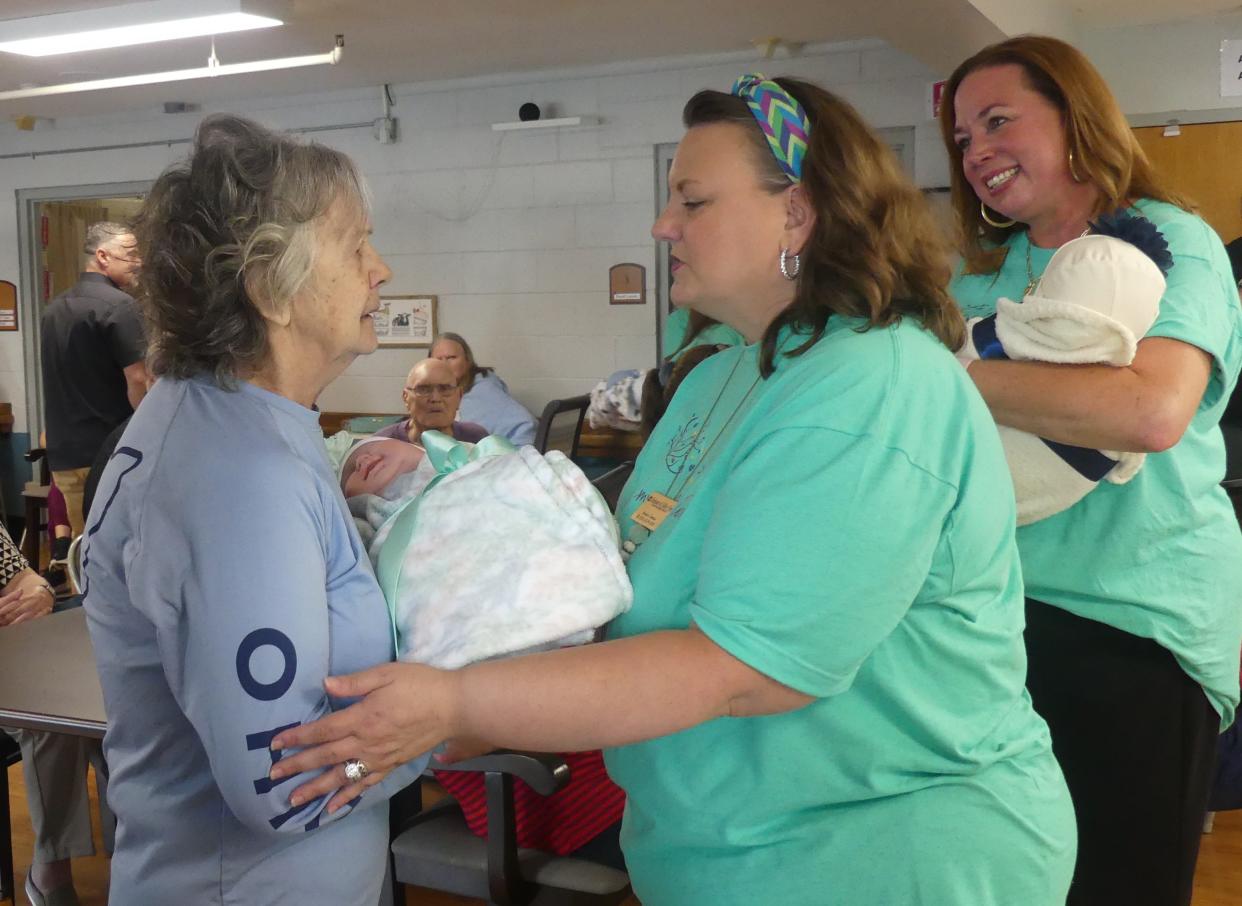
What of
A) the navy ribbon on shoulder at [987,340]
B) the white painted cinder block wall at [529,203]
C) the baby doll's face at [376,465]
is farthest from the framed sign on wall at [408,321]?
the navy ribbon on shoulder at [987,340]

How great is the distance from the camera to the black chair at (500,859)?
1947 millimetres

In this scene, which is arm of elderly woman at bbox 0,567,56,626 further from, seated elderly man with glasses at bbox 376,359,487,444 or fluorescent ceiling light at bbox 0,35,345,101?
fluorescent ceiling light at bbox 0,35,345,101

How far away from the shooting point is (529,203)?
6801 millimetres

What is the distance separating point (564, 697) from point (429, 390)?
407 cm

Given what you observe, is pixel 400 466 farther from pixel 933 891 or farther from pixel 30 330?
pixel 30 330

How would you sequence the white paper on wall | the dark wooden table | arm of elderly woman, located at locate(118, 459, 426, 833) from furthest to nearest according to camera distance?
1. the white paper on wall
2. the dark wooden table
3. arm of elderly woman, located at locate(118, 459, 426, 833)

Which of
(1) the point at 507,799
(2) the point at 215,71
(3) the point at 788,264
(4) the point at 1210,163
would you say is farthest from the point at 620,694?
(4) the point at 1210,163

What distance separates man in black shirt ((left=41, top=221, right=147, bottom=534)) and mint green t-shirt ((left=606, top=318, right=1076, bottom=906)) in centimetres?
425

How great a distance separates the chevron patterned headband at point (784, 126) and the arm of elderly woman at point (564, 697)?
54cm

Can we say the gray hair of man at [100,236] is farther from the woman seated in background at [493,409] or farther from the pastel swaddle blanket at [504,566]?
the pastel swaddle blanket at [504,566]

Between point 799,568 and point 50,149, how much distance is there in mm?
8872

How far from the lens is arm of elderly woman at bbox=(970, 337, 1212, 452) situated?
145cm

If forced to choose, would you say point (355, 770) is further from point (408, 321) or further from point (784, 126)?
point (408, 321)

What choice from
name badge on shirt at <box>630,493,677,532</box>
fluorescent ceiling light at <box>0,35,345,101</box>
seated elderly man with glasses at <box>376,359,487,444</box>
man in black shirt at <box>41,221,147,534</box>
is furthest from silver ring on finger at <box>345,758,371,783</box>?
fluorescent ceiling light at <box>0,35,345,101</box>
